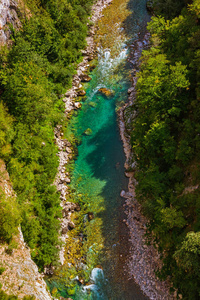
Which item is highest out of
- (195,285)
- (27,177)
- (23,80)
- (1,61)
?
(1,61)

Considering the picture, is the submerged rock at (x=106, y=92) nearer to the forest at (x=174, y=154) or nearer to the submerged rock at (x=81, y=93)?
the submerged rock at (x=81, y=93)

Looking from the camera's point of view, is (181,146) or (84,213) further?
(84,213)

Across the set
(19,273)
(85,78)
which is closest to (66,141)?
(85,78)

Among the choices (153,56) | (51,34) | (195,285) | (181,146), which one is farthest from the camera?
(51,34)

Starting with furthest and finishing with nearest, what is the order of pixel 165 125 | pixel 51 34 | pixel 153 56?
pixel 51 34 < pixel 153 56 < pixel 165 125

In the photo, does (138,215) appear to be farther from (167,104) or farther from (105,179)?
(167,104)

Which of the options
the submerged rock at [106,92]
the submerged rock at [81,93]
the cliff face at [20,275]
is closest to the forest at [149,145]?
the cliff face at [20,275]

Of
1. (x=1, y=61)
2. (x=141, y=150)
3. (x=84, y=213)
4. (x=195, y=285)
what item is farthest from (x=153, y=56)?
(x=195, y=285)
